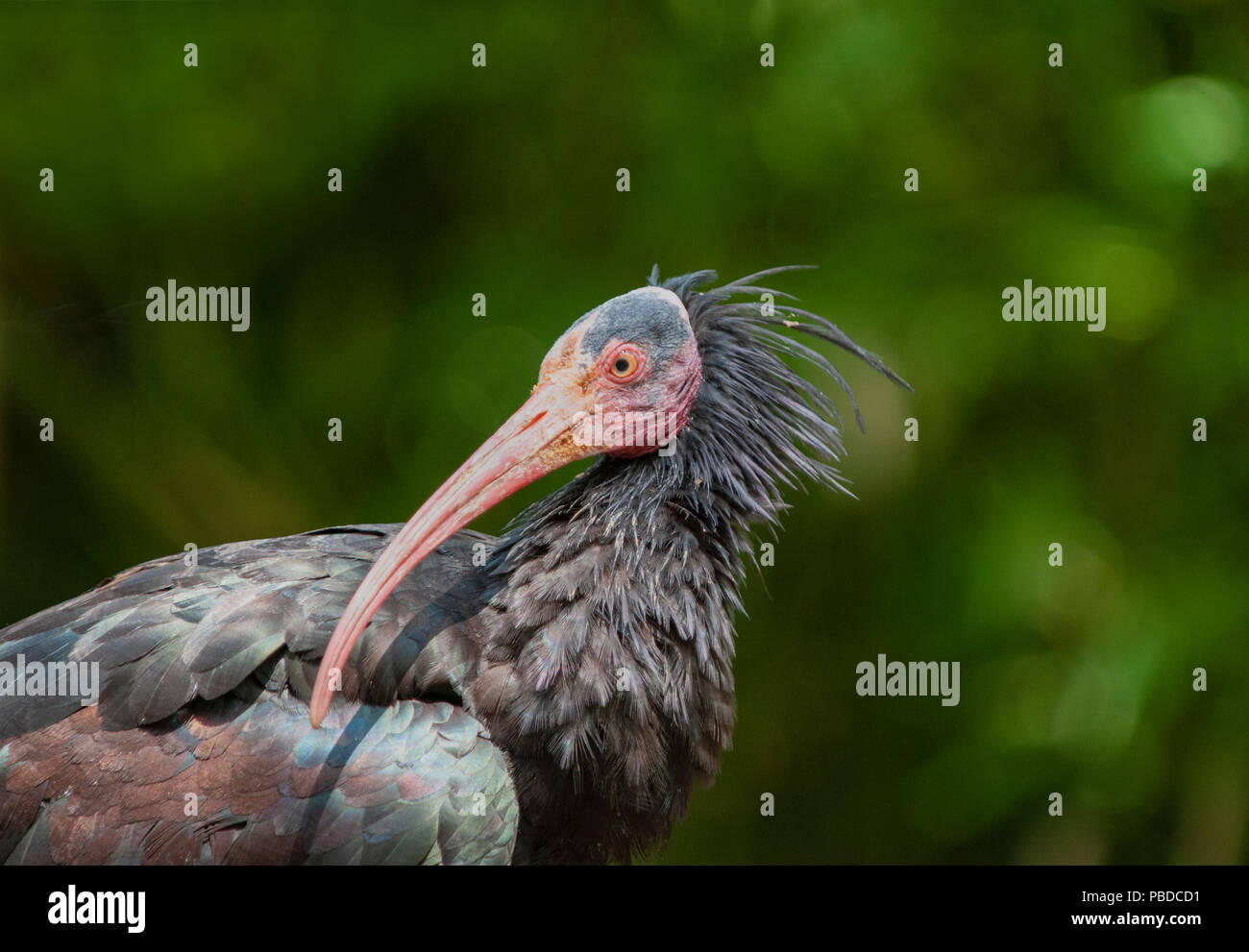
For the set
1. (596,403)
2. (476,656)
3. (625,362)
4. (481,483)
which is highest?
(625,362)

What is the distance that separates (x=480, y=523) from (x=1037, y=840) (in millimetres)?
3014

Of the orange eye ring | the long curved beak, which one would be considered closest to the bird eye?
the orange eye ring

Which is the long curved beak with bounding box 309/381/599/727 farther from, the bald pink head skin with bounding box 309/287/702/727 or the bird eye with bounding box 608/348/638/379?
the bird eye with bounding box 608/348/638/379

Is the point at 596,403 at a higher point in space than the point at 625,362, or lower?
lower

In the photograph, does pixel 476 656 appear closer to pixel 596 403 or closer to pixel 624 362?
pixel 596 403

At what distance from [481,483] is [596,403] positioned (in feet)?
1.24

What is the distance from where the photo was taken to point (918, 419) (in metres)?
5.41

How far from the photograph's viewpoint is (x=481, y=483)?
10.5ft

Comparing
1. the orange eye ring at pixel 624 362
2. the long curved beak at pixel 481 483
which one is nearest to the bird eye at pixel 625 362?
the orange eye ring at pixel 624 362

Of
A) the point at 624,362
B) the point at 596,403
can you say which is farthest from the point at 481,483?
the point at 624,362

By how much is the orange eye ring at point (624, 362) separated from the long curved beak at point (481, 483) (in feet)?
0.38

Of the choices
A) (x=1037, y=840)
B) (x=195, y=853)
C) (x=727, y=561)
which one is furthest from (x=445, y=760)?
(x=1037, y=840)

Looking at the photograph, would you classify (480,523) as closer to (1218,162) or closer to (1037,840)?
(1037,840)

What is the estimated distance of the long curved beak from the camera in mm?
2953
